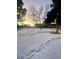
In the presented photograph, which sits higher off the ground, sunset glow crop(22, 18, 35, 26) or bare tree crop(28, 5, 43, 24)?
bare tree crop(28, 5, 43, 24)

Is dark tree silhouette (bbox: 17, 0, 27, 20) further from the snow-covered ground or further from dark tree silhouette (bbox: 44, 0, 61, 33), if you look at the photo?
dark tree silhouette (bbox: 44, 0, 61, 33)

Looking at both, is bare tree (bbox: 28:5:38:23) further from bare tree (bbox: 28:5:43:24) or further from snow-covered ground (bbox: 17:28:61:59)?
snow-covered ground (bbox: 17:28:61:59)

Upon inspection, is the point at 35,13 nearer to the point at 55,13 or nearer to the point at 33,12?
the point at 33,12

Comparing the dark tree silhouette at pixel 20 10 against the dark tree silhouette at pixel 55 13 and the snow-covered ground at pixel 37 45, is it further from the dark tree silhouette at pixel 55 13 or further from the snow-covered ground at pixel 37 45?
the dark tree silhouette at pixel 55 13

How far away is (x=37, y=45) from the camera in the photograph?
1769mm

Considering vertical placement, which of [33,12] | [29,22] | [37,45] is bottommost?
[37,45]

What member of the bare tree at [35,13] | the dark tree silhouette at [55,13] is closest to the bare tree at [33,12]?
the bare tree at [35,13]

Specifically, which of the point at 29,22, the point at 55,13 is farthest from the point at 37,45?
the point at 55,13

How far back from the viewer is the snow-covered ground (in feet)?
5.77

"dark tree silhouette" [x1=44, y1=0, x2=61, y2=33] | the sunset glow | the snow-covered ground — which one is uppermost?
"dark tree silhouette" [x1=44, y1=0, x2=61, y2=33]

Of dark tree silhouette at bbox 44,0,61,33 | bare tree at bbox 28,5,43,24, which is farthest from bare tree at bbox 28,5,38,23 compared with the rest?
dark tree silhouette at bbox 44,0,61,33
